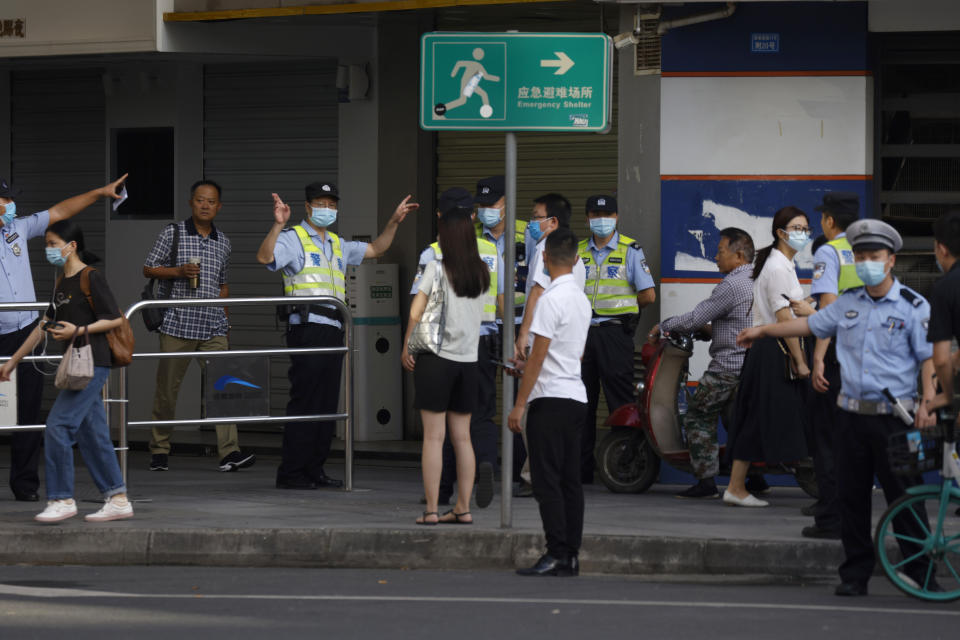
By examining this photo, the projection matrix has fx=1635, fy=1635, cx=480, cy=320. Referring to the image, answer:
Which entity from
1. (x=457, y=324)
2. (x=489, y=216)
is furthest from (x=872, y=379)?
(x=489, y=216)

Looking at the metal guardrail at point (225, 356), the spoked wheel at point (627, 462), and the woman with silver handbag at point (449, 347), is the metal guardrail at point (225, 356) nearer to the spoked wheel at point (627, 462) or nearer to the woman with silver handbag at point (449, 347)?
the woman with silver handbag at point (449, 347)

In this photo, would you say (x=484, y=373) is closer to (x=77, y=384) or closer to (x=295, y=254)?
(x=295, y=254)

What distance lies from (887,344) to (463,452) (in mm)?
2686

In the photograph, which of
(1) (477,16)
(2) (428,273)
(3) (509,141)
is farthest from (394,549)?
(1) (477,16)

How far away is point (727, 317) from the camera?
1066cm

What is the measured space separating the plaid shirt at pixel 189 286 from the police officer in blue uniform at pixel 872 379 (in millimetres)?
5655

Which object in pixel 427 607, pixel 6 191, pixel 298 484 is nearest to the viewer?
pixel 427 607

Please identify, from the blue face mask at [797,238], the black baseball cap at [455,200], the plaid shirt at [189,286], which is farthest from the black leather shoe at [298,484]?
the blue face mask at [797,238]

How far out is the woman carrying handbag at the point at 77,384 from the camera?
30.7 feet

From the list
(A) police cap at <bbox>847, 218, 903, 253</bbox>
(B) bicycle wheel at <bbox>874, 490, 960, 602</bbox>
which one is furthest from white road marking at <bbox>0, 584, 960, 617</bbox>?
(A) police cap at <bbox>847, 218, 903, 253</bbox>

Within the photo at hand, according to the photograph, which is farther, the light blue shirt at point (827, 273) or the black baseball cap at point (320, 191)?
the black baseball cap at point (320, 191)

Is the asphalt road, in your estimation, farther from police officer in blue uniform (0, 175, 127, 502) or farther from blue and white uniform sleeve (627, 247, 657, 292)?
blue and white uniform sleeve (627, 247, 657, 292)

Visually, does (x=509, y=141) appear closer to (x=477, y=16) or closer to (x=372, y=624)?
(x=372, y=624)

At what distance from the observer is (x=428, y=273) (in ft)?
30.8
